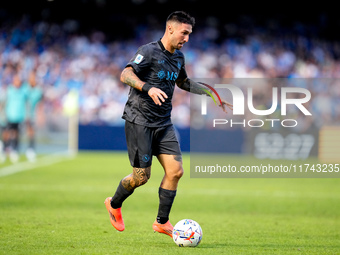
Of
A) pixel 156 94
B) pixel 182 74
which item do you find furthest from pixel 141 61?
pixel 182 74

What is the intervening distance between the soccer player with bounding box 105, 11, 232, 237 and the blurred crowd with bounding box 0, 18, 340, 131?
1547cm

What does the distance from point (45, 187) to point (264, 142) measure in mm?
9387

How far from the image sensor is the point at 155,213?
9.38 m

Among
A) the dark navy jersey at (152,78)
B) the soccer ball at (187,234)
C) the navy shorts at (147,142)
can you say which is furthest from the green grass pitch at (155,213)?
the dark navy jersey at (152,78)

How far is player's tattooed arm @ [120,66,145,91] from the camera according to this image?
5.97 m

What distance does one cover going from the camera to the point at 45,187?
12.4 meters

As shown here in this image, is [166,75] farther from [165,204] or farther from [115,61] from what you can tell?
[115,61]

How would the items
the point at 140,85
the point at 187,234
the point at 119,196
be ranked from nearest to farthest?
the point at 140,85, the point at 187,234, the point at 119,196

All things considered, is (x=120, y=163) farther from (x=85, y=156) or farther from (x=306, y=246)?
(x=306, y=246)

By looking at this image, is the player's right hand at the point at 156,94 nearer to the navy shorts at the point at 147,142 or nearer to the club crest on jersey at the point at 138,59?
the club crest on jersey at the point at 138,59

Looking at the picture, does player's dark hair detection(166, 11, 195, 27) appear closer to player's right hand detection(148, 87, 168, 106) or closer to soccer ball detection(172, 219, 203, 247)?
player's right hand detection(148, 87, 168, 106)

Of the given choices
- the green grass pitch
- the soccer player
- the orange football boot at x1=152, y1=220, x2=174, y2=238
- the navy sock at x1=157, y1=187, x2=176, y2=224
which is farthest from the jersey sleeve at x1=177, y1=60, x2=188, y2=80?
the green grass pitch

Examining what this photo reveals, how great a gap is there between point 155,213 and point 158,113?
3357 millimetres

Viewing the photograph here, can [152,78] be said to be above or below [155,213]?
above
